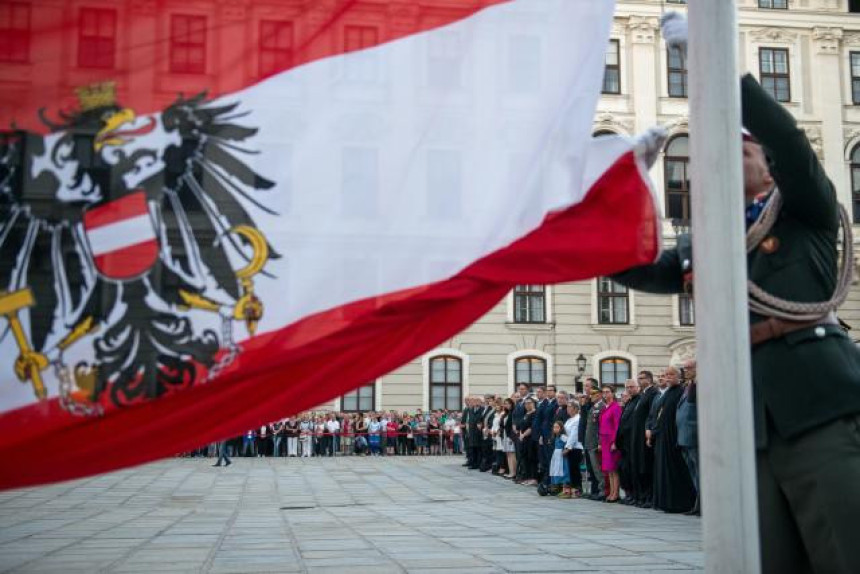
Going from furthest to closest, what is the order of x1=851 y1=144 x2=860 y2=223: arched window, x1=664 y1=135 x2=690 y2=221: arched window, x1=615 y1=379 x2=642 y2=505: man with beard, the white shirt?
x1=851 y1=144 x2=860 y2=223: arched window, x1=664 y1=135 x2=690 y2=221: arched window, the white shirt, x1=615 y1=379 x2=642 y2=505: man with beard

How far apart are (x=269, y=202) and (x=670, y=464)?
11.8 meters

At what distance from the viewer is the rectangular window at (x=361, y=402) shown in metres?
37.9

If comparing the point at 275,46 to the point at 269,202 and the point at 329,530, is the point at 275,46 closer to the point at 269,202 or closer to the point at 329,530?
the point at 269,202

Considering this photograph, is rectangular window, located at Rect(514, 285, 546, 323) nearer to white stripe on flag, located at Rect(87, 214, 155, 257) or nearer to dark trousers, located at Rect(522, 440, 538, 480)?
dark trousers, located at Rect(522, 440, 538, 480)

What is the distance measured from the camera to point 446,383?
126 feet

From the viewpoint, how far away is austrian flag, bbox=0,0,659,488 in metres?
3.23

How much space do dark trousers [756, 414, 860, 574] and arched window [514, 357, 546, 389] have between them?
115 feet

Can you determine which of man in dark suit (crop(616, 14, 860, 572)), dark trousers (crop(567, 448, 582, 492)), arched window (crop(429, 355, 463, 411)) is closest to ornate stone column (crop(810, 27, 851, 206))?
arched window (crop(429, 355, 463, 411))

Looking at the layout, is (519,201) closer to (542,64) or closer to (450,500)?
(542,64)

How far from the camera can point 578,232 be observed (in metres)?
3.48

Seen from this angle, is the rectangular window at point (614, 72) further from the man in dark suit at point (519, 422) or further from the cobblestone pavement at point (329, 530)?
the cobblestone pavement at point (329, 530)

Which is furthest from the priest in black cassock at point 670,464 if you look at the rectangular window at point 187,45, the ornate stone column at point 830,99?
the ornate stone column at point 830,99

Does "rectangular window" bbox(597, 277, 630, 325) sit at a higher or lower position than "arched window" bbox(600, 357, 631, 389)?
higher

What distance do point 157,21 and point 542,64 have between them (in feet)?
4.52
